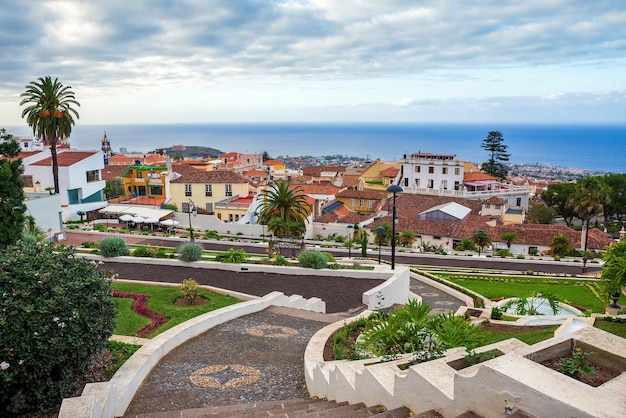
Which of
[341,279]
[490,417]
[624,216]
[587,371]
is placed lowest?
[624,216]

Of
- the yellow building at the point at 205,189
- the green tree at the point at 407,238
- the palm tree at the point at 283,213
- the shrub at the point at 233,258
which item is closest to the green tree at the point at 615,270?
the shrub at the point at 233,258

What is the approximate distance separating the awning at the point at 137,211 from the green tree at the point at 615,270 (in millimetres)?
37767

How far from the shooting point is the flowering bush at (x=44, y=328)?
23.9 ft

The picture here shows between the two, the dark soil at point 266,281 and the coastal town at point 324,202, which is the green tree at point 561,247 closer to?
the coastal town at point 324,202

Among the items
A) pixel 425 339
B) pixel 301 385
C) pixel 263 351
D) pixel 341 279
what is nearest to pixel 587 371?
pixel 425 339

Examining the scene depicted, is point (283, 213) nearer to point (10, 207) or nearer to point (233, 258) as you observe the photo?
point (233, 258)

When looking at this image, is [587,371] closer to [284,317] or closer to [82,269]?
[82,269]

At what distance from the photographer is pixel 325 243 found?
40750 millimetres

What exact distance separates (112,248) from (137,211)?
26149 mm

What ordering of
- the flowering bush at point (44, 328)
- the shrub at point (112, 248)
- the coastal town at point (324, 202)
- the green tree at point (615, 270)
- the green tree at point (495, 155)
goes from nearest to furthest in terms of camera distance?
the flowering bush at point (44, 328), the green tree at point (615, 270), the shrub at point (112, 248), the coastal town at point (324, 202), the green tree at point (495, 155)

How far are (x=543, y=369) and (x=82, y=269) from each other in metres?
7.31

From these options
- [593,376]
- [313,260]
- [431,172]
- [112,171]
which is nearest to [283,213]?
[313,260]

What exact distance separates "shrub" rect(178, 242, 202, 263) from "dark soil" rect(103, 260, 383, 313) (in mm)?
378

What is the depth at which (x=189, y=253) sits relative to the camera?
769 inches
